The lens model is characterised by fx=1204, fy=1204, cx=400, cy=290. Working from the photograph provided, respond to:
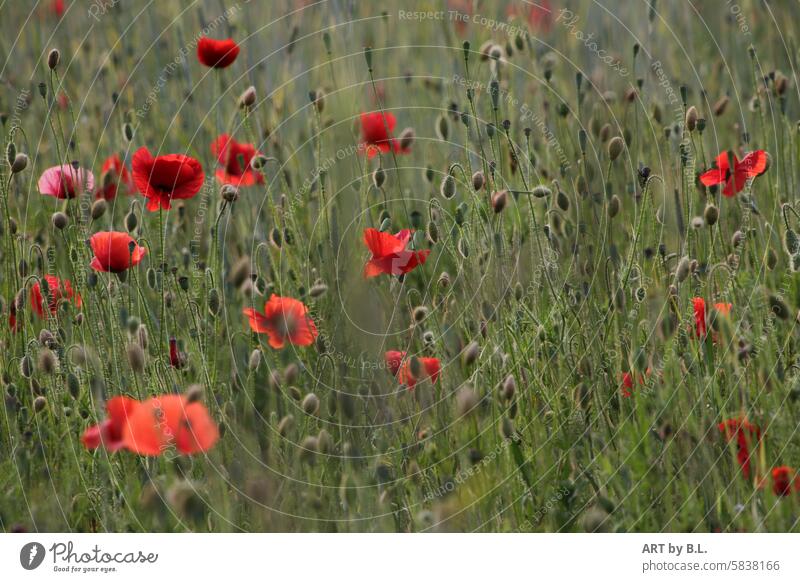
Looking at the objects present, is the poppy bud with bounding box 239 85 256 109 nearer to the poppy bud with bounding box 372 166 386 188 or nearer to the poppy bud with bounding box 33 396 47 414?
the poppy bud with bounding box 372 166 386 188

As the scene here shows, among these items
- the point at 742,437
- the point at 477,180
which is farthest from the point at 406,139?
the point at 742,437

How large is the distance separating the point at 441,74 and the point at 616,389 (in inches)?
21.8

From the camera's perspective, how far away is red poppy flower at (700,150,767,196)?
1625mm

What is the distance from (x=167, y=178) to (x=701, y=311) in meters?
0.72

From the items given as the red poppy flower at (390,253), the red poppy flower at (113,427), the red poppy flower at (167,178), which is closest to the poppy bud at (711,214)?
the red poppy flower at (390,253)

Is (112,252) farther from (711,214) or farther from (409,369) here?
(711,214)

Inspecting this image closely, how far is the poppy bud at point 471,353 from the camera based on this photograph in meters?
1.53

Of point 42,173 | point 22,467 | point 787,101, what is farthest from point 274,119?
point 787,101

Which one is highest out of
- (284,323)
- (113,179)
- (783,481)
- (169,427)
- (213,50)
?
(213,50)

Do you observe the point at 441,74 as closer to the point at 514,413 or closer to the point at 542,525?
the point at 514,413

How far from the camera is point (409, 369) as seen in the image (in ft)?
5.03

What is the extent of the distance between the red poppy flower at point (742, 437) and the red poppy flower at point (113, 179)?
2.86 ft

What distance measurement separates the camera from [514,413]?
5.01ft
